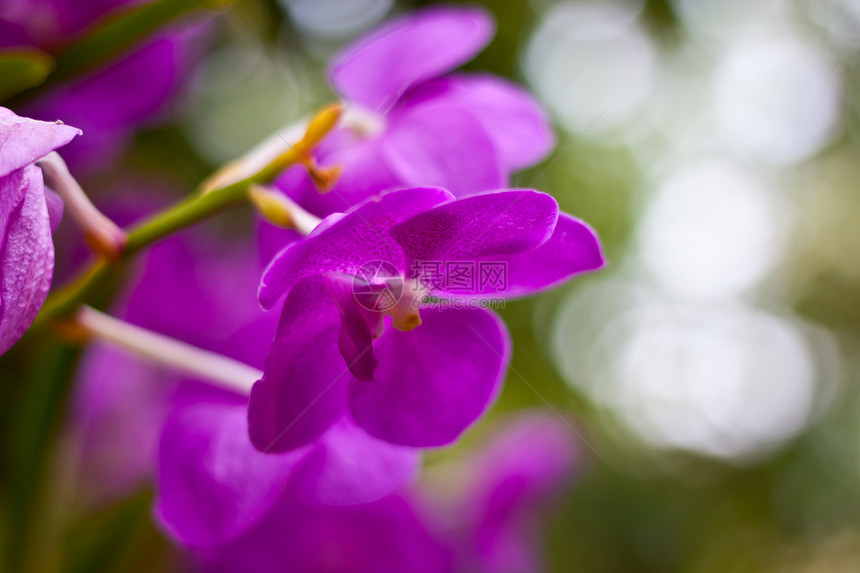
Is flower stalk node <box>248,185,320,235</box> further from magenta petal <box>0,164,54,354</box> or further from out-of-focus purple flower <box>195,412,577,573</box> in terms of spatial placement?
out-of-focus purple flower <box>195,412,577,573</box>

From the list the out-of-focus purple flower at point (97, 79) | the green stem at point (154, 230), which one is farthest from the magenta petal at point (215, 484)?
the out-of-focus purple flower at point (97, 79)

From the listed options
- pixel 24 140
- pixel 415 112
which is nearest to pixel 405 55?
pixel 415 112

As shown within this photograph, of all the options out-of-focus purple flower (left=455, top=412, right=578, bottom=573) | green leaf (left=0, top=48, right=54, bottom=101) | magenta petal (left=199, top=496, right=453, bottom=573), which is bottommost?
out-of-focus purple flower (left=455, top=412, right=578, bottom=573)

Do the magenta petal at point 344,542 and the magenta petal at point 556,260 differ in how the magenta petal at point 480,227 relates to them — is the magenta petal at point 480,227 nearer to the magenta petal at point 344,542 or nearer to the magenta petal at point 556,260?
the magenta petal at point 556,260

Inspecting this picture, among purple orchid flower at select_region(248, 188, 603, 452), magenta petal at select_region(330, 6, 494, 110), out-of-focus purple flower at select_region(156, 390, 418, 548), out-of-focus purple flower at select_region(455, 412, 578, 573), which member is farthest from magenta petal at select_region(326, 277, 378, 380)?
out-of-focus purple flower at select_region(455, 412, 578, 573)

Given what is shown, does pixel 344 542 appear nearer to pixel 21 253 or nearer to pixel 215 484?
pixel 215 484

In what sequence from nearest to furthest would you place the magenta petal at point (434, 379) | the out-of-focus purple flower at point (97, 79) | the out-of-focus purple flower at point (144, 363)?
the magenta petal at point (434, 379), the out-of-focus purple flower at point (97, 79), the out-of-focus purple flower at point (144, 363)
